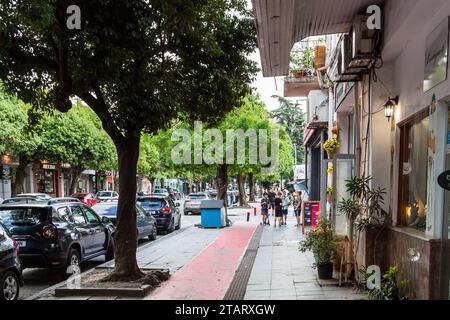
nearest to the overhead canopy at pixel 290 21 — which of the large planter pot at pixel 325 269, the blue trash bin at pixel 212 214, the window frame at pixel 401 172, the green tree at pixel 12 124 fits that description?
the window frame at pixel 401 172

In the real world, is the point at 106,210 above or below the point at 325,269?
above

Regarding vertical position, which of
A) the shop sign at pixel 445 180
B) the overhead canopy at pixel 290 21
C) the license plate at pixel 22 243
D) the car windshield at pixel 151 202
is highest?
the overhead canopy at pixel 290 21

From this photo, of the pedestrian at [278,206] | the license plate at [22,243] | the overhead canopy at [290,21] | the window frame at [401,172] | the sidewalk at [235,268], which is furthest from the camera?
the pedestrian at [278,206]

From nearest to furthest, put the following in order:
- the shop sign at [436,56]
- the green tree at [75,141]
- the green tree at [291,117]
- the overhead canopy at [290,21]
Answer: the shop sign at [436,56]
the overhead canopy at [290,21]
the green tree at [75,141]
the green tree at [291,117]

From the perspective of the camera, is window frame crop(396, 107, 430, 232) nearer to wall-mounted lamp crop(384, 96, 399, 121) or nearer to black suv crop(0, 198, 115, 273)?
wall-mounted lamp crop(384, 96, 399, 121)

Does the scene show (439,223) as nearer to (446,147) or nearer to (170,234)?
(446,147)

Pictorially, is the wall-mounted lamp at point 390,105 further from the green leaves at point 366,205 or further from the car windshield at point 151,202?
the car windshield at point 151,202

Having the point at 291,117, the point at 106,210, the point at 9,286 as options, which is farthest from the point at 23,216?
the point at 291,117

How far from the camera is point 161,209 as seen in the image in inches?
715

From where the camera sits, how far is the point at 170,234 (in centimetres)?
1780

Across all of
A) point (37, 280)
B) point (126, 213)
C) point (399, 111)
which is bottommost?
point (37, 280)

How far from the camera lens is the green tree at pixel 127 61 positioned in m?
6.94

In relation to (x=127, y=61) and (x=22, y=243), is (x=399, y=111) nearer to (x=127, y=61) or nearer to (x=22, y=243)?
(x=127, y=61)

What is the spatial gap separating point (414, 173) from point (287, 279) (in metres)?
3.30
